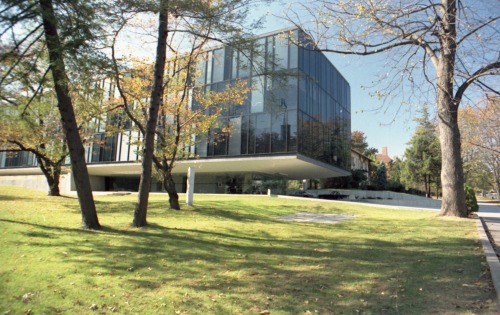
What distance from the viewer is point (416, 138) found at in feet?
168

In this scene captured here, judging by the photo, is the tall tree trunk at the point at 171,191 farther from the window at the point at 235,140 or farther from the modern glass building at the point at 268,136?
the window at the point at 235,140

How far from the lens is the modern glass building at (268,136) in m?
27.1

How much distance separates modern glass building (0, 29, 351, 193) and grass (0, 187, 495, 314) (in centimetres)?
1340

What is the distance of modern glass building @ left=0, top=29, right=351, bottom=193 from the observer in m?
27.1

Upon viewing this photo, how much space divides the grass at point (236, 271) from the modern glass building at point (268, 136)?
13.4 m

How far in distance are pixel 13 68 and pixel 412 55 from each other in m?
11.0

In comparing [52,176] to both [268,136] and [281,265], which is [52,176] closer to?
[268,136]

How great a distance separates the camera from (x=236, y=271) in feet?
18.8

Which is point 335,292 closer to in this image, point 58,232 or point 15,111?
point 58,232

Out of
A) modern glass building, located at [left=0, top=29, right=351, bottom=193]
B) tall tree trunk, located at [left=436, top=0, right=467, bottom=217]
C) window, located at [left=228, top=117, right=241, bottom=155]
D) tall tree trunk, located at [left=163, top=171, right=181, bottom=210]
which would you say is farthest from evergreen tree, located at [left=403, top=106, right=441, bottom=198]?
tall tree trunk, located at [left=163, top=171, right=181, bottom=210]

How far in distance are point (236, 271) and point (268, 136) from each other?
2236 cm

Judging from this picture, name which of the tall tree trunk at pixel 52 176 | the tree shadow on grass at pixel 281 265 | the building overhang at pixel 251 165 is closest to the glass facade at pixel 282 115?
the building overhang at pixel 251 165

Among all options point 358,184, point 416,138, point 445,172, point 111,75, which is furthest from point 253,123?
point 416,138

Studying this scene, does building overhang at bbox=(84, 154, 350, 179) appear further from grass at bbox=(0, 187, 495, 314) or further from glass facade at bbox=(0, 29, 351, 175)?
grass at bbox=(0, 187, 495, 314)
